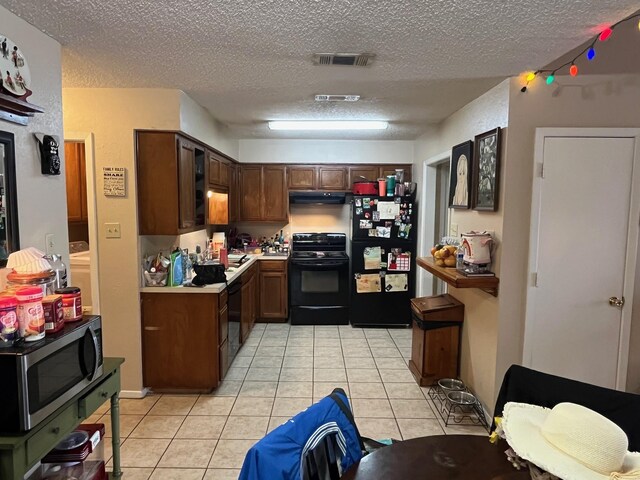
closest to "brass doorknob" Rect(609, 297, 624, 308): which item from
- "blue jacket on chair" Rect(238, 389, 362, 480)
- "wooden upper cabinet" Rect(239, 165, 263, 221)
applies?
"blue jacket on chair" Rect(238, 389, 362, 480)

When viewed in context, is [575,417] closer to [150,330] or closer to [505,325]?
[505,325]

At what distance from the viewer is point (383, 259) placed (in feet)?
15.8

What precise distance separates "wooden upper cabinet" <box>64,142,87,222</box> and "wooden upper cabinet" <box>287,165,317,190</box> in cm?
239

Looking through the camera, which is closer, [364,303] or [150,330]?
[150,330]

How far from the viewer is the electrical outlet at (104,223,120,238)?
2.96m

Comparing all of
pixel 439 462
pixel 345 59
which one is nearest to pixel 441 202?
pixel 345 59

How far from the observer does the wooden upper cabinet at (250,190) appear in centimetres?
516

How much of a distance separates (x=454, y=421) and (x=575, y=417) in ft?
6.53

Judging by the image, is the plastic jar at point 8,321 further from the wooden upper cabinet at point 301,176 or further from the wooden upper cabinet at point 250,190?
the wooden upper cabinet at point 301,176

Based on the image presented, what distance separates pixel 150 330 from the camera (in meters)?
3.08

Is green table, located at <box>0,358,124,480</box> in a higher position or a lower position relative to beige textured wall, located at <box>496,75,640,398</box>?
lower

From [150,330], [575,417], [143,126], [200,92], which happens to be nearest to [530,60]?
[575,417]

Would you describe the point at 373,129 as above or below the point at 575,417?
above

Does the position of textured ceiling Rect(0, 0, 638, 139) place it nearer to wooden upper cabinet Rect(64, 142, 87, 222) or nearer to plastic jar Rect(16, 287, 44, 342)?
wooden upper cabinet Rect(64, 142, 87, 222)
